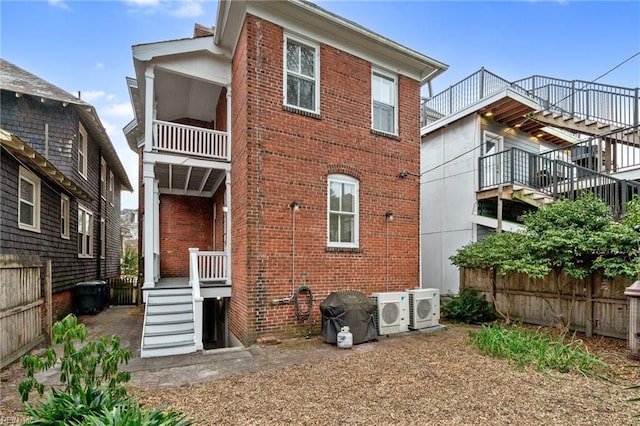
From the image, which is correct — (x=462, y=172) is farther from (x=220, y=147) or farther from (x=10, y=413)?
(x=10, y=413)

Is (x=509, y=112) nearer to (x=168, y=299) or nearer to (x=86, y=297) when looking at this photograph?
(x=168, y=299)

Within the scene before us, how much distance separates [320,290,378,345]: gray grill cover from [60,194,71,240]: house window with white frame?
8.36 metres

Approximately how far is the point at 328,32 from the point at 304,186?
3648 millimetres

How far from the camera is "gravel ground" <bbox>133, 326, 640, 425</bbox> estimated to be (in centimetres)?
377

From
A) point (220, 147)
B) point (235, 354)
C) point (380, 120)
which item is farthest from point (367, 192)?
point (235, 354)

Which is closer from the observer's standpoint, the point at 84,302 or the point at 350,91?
the point at 350,91

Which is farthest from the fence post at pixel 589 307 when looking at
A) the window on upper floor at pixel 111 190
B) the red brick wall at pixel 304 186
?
the window on upper floor at pixel 111 190

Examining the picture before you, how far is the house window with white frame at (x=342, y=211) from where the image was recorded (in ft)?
26.5

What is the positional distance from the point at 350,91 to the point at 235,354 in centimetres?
638

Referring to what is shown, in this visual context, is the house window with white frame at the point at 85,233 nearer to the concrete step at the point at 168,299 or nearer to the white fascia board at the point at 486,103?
the concrete step at the point at 168,299

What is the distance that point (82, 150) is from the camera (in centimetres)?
1165

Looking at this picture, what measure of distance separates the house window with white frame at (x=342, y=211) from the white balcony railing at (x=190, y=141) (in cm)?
288

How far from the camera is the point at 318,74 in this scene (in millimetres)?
7988

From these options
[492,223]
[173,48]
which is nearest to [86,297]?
[173,48]
